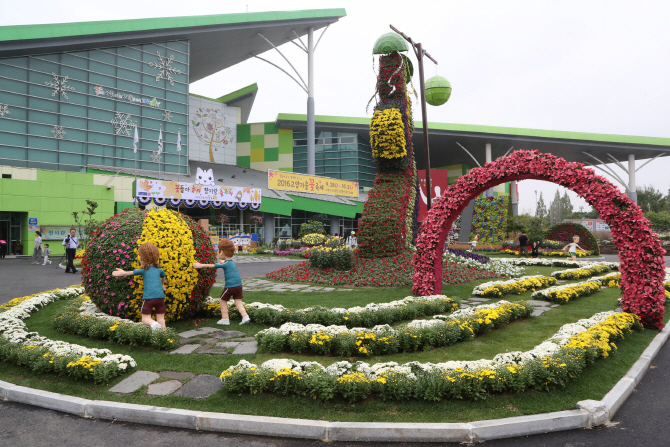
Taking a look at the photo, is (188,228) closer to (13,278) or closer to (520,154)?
(520,154)

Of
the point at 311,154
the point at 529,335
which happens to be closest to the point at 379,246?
the point at 529,335

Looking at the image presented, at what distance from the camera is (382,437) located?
3.71 metres

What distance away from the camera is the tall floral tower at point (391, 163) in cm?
1346

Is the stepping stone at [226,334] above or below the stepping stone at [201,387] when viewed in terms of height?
above

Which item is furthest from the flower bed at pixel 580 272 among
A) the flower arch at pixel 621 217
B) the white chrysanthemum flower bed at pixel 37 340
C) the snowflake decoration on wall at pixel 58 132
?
the snowflake decoration on wall at pixel 58 132

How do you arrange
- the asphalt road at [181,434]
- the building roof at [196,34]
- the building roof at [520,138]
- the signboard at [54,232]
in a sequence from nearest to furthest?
1. the asphalt road at [181,434]
2. the signboard at [54,232]
3. the building roof at [196,34]
4. the building roof at [520,138]

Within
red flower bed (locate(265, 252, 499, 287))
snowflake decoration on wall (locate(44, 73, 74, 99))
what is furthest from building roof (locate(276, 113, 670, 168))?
red flower bed (locate(265, 252, 499, 287))

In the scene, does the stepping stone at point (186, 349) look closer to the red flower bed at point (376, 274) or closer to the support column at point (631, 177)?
the red flower bed at point (376, 274)

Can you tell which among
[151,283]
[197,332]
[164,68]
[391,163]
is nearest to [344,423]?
[197,332]

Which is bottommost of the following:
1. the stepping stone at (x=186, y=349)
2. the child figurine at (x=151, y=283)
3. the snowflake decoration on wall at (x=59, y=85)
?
the stepping stone at (x=186, y=349)

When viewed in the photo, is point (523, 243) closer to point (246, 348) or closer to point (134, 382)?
point (246, 348)

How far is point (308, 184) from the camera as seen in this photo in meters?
32.4

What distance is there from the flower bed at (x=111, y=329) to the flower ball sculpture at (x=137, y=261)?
33cm

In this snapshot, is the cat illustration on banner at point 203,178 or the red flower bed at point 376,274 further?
the cat illustration on banner at point 203,178
